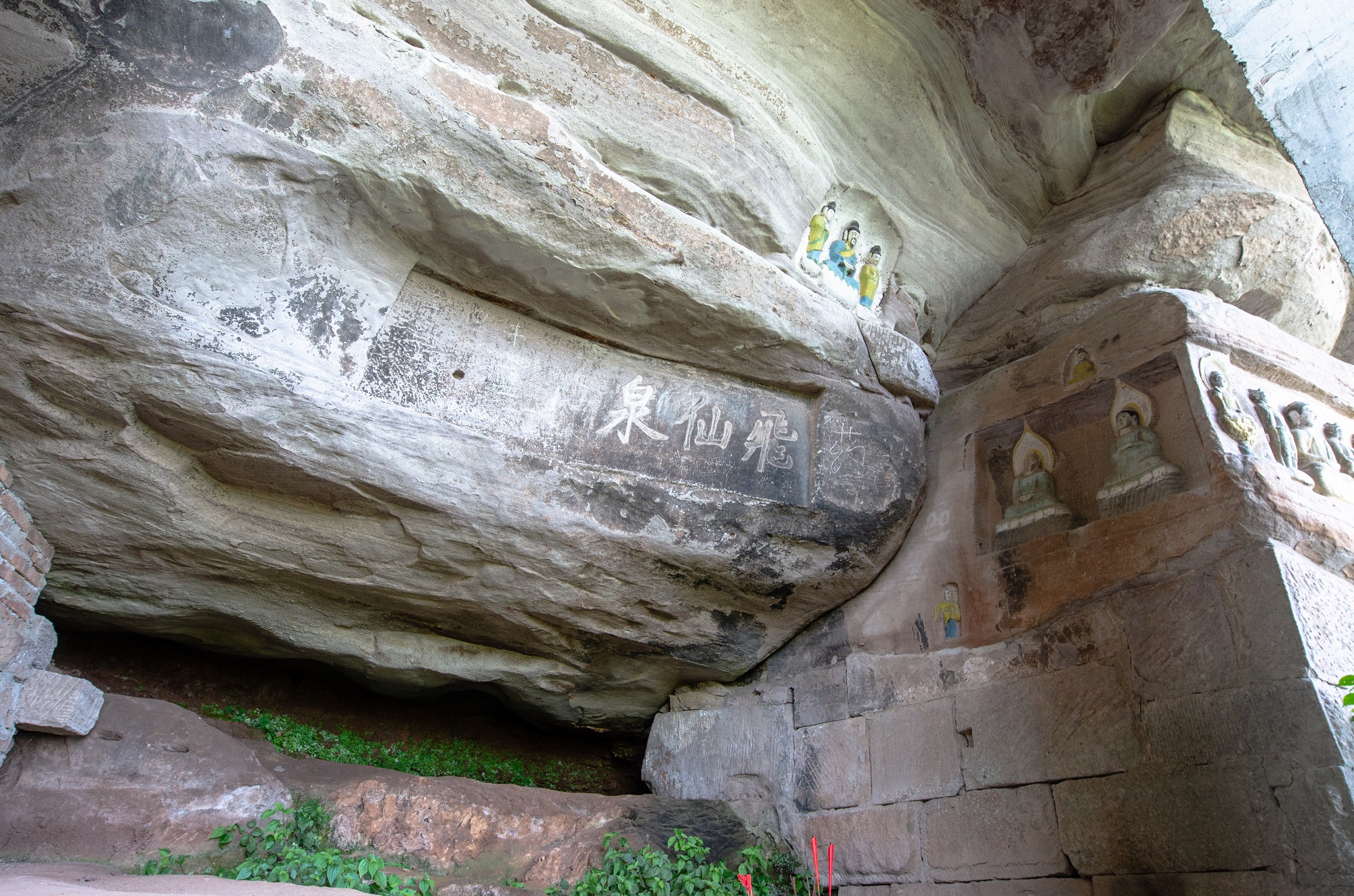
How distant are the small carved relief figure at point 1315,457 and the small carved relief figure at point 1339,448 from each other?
35 mm

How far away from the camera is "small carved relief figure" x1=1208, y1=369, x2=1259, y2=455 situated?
373 cm

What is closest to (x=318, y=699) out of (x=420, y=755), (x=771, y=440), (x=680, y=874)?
(x=420, y=755)

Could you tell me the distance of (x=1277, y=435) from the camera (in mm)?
3875

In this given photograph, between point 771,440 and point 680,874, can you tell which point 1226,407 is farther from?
point 680,874

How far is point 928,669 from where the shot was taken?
171 inches

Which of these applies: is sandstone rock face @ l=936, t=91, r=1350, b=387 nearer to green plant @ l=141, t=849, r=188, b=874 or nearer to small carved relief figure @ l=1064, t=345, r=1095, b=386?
small carved relief figure @ l=1064, t=345, r=1095, b=386

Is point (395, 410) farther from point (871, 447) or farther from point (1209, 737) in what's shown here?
point (1209, 737)

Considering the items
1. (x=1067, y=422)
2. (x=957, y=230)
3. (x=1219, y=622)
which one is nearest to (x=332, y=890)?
(x=1219, y=622)

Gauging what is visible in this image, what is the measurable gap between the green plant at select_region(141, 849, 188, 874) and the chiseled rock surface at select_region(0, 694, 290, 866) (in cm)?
5

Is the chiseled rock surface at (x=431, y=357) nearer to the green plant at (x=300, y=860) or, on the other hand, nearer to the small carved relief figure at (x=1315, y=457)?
the green plant at (x=300, y=860)

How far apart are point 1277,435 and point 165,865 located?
17.3 ft

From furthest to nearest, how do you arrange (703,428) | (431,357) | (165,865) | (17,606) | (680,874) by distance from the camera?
(703,428) < (431,357) < (680,874) < (17,606) < (165,865)

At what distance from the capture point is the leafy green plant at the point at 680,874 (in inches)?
151

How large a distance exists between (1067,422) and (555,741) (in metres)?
3.82
